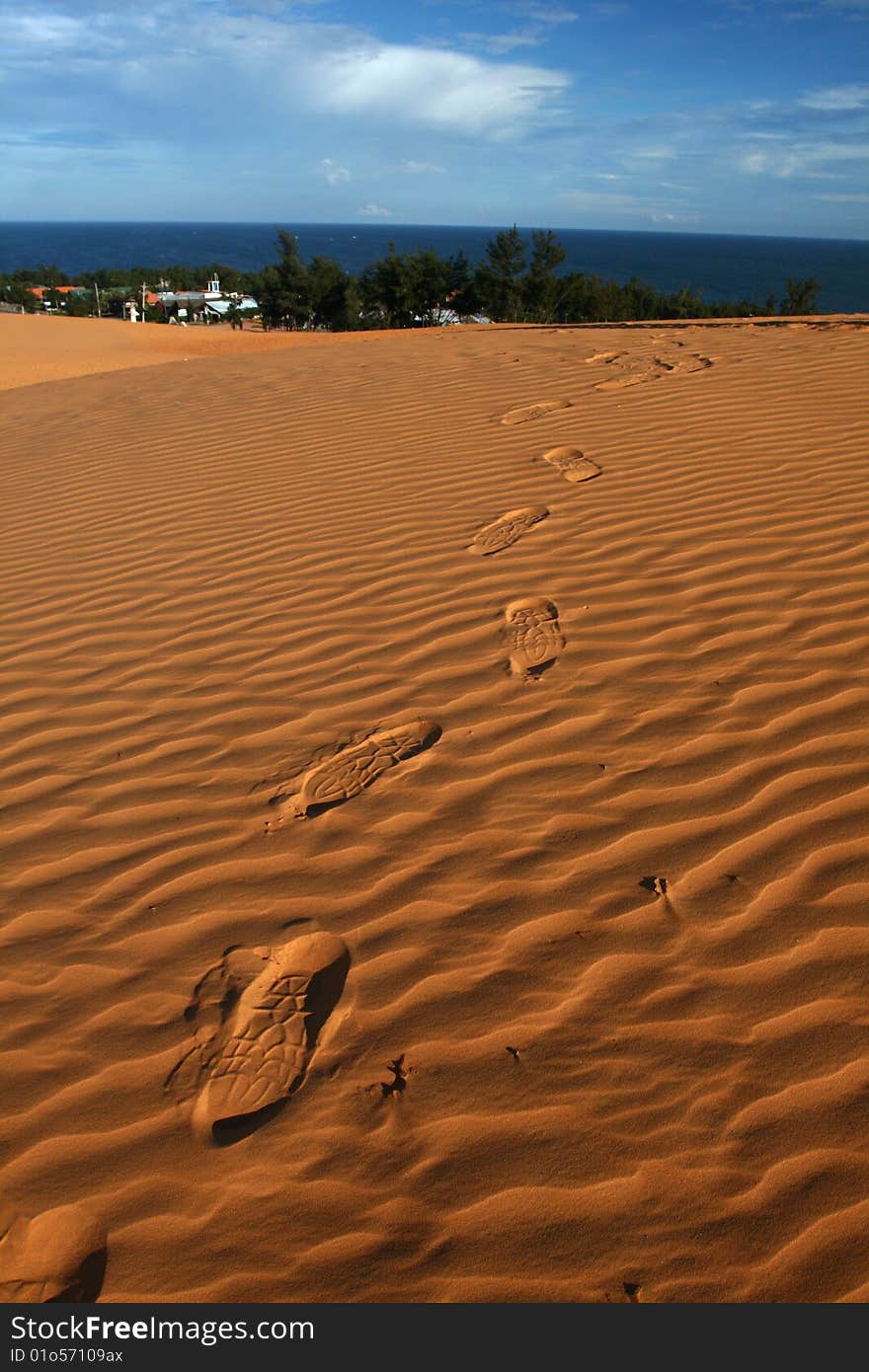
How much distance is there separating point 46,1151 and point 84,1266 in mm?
272

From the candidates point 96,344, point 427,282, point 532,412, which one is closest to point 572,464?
point 532,412

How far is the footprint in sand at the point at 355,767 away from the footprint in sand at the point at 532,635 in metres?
0.49

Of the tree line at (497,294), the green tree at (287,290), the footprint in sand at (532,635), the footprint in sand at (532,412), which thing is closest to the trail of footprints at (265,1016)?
the footprint in sand at (532,635)

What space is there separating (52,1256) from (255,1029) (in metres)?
0.57

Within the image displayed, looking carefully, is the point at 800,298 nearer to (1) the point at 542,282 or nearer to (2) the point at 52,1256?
(1) the point at 542,282

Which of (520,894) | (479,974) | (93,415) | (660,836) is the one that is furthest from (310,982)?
(93,415)

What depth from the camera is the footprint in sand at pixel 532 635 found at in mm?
3316

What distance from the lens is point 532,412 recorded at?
21.3 ft

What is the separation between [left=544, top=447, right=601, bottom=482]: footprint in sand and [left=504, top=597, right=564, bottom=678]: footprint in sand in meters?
1.60

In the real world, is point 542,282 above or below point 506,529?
above

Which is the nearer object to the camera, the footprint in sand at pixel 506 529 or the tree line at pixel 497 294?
the footprint in sand at pixel 506 529

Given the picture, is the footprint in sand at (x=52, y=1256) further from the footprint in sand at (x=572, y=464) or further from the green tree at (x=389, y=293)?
the green tree at (x=389, y=293)

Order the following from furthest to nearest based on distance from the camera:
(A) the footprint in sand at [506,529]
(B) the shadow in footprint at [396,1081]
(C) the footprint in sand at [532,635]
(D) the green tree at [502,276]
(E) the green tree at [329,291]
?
(E) the green tree at [329,291] → (D) the green tree at [502,276] → (A) the footprint in sand at [506,529] → (C) the footprint in sand at [532,635] → (B) the shadow in footprint at [396,1081]

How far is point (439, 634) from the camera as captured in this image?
3.60m
